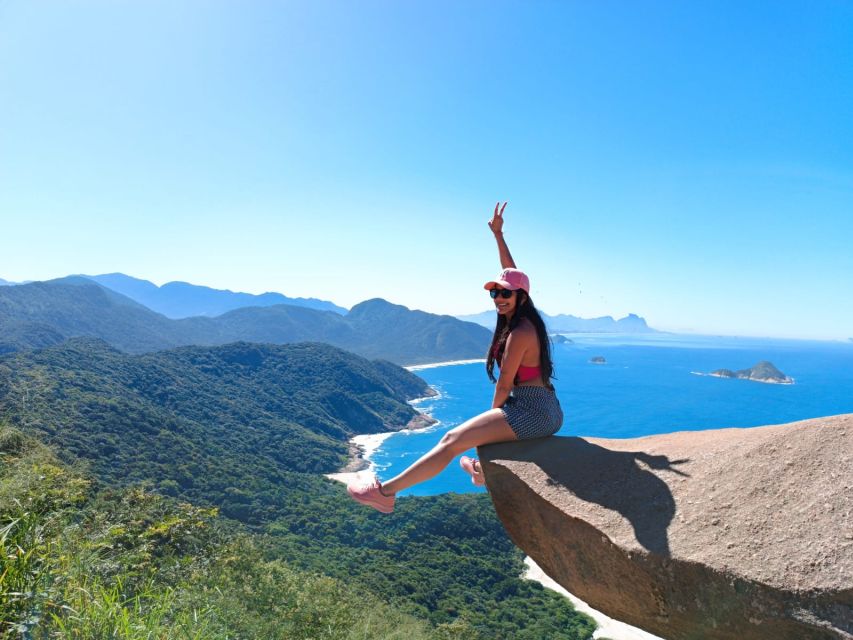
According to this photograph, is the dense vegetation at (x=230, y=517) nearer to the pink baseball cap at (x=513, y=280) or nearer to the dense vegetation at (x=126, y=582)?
the dense vegetation at (x=126, y=582)

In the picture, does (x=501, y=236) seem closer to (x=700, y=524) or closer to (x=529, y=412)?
(x=529, y=412)

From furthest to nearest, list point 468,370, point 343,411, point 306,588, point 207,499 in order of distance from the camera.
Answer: point 468,370
point 343,411
point 207,499
point 306,588

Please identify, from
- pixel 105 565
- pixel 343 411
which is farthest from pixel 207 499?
pixel 343 411

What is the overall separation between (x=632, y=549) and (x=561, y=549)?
0.58 meters

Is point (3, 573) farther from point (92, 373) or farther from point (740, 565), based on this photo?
point (92, 373)

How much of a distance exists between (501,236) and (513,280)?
67cm

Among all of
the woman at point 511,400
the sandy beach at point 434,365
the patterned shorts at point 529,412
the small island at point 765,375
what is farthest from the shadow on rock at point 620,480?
the sandy beach at point 434,365

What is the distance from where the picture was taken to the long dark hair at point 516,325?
11.6 ft

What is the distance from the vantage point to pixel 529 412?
3465 millimetres

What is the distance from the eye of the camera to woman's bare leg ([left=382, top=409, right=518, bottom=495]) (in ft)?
10.8

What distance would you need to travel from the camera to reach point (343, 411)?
76.6 metres

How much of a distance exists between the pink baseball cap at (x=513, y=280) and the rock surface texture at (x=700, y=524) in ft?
3.68

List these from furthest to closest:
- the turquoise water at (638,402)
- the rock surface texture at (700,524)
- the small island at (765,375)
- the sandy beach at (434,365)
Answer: the sandy beach at (434,365), the small island at (765,375), the turquoise water at (638,402), the rock surface texture at (700,524)

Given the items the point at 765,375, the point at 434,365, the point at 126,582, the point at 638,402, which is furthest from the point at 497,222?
the point at 434,365
